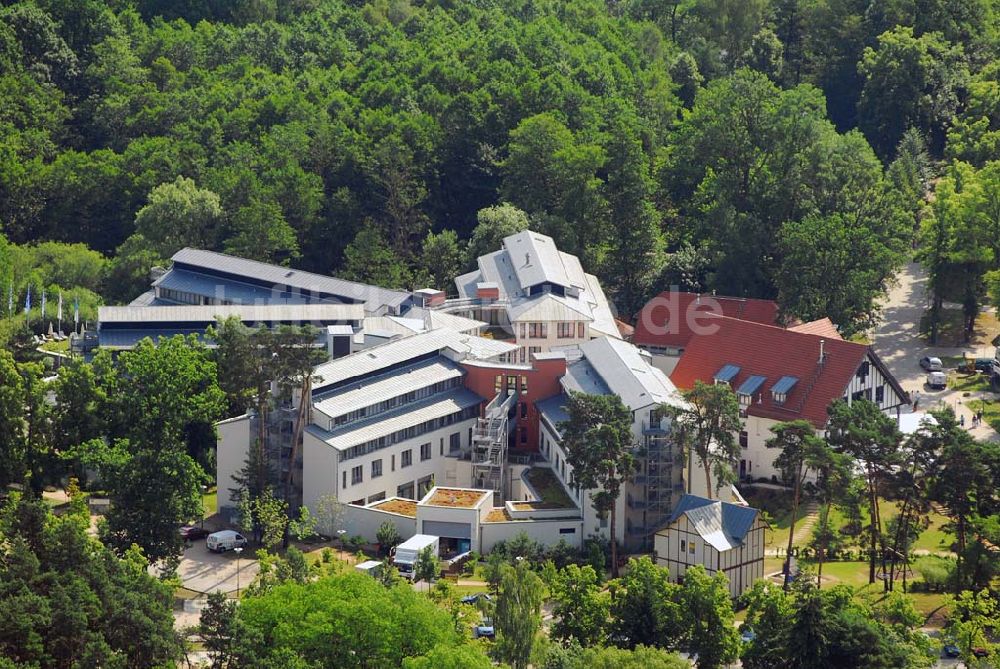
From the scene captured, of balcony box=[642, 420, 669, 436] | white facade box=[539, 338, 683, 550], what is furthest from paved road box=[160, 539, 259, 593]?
balcony box=[642, 420, 669, 436]

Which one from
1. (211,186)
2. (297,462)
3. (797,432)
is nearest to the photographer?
Result: (797,432)

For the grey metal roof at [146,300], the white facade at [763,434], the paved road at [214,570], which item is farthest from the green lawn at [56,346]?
the white facade at [763,434]

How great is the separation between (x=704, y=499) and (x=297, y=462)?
79.3 ft

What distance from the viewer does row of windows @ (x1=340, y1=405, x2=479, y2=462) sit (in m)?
115

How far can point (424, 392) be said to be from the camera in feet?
397

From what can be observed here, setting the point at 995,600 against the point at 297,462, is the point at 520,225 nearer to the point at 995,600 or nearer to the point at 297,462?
the point at 297,462

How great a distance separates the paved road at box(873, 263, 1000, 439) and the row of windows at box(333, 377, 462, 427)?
102 feet

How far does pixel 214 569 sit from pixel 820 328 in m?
44.6

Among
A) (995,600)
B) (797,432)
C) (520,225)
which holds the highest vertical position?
(520,225)

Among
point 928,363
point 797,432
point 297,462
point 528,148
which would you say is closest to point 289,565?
point 297,462

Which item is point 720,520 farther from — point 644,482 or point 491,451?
point 491,451

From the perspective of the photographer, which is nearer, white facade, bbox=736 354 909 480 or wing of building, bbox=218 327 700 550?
wing of building, bbox=218 327 700 550

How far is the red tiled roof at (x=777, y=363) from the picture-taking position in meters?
121

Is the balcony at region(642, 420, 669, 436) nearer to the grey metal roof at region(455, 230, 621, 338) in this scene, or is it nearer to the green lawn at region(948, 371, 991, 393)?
the grey metal roof at region(455, 230, 621, 338)
